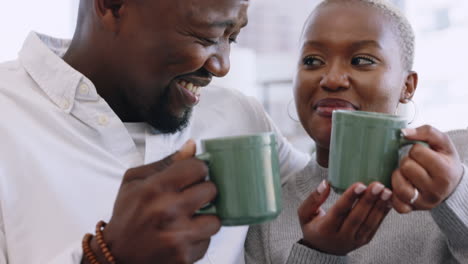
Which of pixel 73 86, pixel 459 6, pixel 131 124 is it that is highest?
pixel 73 86

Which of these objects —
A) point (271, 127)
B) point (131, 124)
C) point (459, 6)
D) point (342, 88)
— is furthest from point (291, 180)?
point (459, 6)

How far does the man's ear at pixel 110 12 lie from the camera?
3.80 feet

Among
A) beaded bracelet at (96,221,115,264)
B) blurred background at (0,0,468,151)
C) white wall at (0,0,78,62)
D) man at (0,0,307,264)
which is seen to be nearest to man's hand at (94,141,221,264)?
beaded bracelet at (96,221,115,264)

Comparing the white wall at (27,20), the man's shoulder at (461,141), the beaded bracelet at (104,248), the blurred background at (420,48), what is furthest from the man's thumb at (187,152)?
the white wall at (27,20)

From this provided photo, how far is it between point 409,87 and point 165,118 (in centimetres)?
62

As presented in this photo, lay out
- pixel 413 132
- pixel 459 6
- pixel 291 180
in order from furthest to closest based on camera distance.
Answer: pixel 459 6, pixel 291 180, pixel 413 132

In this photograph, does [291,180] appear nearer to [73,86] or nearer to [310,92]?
[310,92]

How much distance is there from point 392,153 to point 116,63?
2.15ft

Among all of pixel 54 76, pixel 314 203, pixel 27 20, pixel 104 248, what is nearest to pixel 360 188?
pixel 314 203

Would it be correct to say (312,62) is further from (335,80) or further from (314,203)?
(314,203)

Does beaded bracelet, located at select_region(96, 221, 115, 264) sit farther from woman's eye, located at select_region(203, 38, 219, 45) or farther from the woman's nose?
the woman's nose

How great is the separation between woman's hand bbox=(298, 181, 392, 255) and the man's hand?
0.25 meters

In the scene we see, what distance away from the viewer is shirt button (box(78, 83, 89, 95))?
46.0 inches

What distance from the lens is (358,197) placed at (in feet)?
2.83
